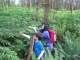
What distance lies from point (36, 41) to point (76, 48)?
1343 millimetres

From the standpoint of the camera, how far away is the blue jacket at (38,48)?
5254 mm

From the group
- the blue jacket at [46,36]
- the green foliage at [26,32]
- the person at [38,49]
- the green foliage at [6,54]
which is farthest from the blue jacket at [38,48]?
the green foliage at [6,54]

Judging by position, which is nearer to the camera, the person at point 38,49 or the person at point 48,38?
the person at point 38,49

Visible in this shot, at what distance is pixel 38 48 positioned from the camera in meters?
5.29

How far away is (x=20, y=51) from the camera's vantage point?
542cm

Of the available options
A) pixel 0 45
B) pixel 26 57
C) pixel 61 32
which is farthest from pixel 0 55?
pixel 61 32

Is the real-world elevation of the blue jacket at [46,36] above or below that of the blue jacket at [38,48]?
above

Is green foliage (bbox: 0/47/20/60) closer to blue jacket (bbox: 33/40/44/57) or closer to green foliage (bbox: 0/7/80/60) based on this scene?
green foliage (bbox: 0/7/80/60)

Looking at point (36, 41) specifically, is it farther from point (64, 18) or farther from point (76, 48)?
point (64, 18)

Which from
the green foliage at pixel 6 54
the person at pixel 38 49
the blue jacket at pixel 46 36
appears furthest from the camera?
the blue jacket at pixel 46 36

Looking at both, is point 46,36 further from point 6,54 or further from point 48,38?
point 6,54

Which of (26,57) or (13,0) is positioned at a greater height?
(13,0)

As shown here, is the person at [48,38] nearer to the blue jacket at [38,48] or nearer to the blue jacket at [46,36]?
the blue jacket at [46,36]

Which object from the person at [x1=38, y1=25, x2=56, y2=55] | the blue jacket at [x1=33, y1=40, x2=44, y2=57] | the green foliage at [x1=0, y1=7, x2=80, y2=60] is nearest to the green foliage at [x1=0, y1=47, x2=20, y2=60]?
the green foliage at [x1=0, y1=7, x2=80, y2=60]
